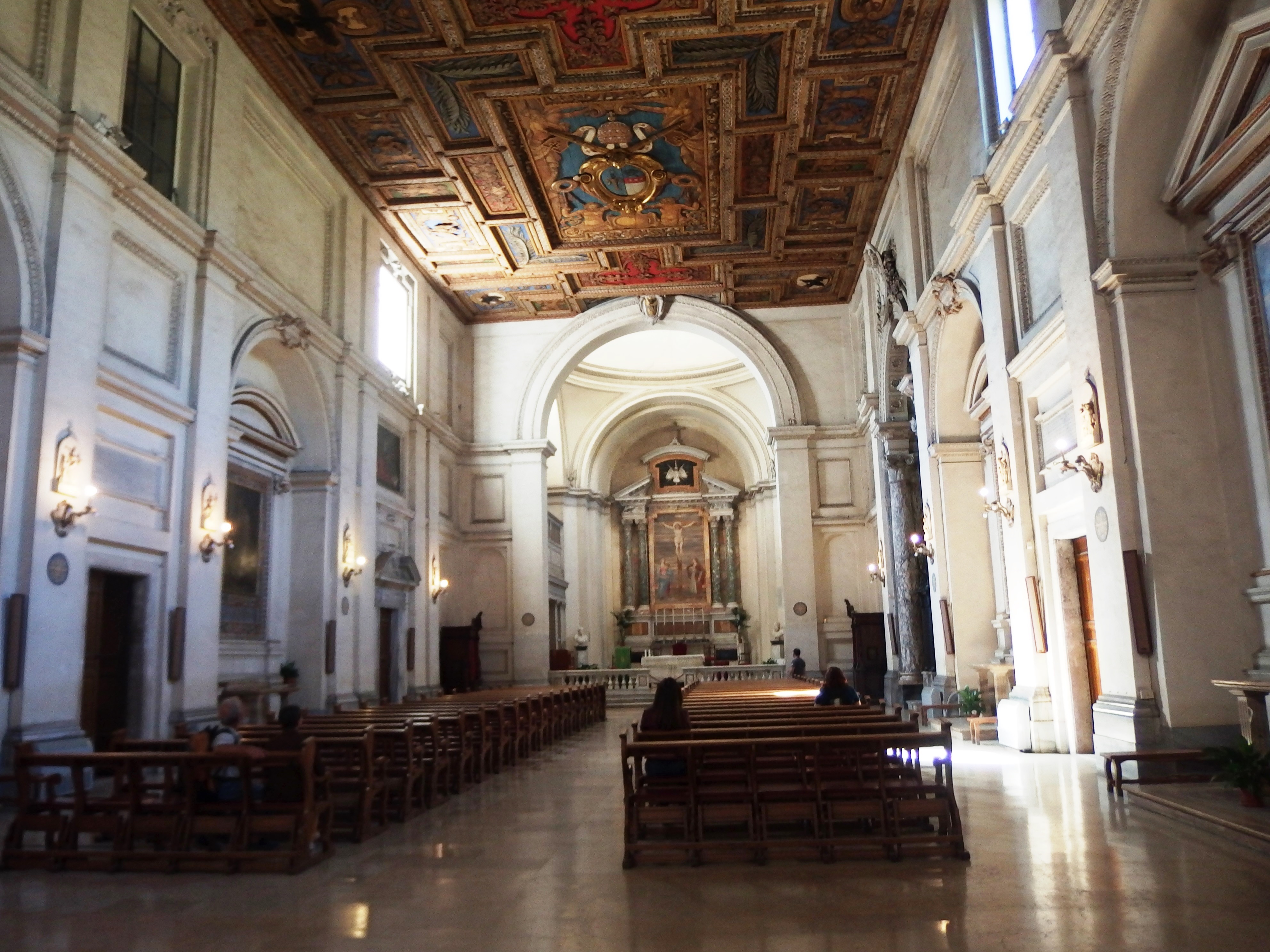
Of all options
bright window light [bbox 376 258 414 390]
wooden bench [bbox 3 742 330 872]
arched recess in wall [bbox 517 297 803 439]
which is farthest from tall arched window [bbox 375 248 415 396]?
wooden bench [bbox 3 742 330 872]

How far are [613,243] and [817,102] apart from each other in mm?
6143

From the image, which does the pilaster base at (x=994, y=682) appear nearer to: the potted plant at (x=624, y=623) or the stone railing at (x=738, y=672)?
the stone railing at (x=738, y=672)

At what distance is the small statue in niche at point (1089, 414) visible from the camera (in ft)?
28.9

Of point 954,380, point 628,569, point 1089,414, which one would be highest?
point 954,380

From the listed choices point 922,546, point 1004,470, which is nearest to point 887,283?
point 922,546

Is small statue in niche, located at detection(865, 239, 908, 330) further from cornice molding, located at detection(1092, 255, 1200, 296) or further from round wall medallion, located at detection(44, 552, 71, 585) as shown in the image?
round wall medallion, located at detection(44, 552, 71, 585)

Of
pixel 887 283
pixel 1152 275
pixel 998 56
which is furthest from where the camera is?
pixel 887 283

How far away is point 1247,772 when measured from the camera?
6.52 meters

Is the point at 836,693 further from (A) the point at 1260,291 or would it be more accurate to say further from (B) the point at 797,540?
(B) the point at 797,540

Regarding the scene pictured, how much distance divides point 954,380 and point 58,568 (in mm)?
11909

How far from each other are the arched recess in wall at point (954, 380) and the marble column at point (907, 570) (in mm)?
3350

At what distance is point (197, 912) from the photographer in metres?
5.09

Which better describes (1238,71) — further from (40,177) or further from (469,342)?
(469,342)

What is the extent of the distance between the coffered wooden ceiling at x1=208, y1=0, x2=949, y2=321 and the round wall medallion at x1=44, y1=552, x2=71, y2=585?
296 inches
